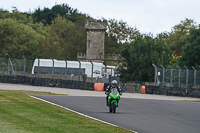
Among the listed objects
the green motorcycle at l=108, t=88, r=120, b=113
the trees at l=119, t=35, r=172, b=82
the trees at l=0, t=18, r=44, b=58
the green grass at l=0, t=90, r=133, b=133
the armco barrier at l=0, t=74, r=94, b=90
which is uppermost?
the trees at l=0, t=18, r=44, b=58

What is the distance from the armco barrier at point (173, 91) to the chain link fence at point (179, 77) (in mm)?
674

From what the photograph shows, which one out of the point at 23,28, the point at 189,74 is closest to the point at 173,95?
the point at 189,74

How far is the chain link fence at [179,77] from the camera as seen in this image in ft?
148

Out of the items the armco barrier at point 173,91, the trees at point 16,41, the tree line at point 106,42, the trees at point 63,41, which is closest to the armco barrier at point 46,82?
the armco barrier at point 173,91

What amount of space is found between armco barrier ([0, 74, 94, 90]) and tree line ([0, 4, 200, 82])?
21.6 metres

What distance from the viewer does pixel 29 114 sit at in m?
17.7

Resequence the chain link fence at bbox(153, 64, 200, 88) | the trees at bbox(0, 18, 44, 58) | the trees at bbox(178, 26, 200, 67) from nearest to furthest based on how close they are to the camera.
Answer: the chain link fence at bbox(153, 64, 200, 88), the trees at bbox(178, 26, 200, 67), the trees at bbox(0, 18, 44, 58)

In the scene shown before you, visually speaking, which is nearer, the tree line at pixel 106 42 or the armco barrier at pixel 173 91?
the armco barrier at pixel 173 91

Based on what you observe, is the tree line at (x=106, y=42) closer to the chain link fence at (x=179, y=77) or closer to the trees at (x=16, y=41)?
the trees at (x=16, y=41)

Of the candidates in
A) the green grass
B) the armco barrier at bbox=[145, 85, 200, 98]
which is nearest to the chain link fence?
the armco barrier at bbox=[145, 85, 200, 98]

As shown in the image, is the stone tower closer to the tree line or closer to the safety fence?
the tree line

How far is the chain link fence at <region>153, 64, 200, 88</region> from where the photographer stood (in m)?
45.2

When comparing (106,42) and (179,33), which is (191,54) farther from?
(106,42)

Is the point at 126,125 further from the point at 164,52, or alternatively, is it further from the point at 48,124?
the point at 164,52
